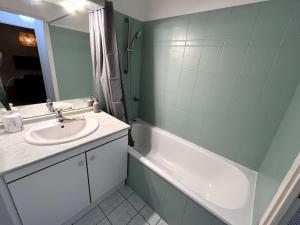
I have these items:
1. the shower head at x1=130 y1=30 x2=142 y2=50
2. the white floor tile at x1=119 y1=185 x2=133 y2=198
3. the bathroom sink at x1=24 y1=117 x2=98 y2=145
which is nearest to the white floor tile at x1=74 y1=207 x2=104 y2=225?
the white floor tile at x1=119 y1=185 x2=133 y2=198

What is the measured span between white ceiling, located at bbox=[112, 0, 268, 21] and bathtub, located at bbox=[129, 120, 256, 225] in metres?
1.45

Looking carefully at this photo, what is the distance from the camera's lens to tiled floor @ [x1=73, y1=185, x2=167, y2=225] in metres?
1.25

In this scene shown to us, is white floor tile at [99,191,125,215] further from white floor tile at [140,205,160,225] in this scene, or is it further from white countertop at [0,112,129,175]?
white countertop at [0,112,129,175]

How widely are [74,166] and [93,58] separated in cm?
107

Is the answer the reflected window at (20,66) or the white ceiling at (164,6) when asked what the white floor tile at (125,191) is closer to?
the reflected window at (20,66)

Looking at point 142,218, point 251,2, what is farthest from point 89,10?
point 142,218

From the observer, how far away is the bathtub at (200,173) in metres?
0.98

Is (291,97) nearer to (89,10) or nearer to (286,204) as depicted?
(286,204)

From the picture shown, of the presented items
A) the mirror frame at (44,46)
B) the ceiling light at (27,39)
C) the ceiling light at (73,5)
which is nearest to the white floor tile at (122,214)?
the mirror frame at (44,46)

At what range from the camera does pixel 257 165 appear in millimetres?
1299

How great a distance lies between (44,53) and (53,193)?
44.2 inches

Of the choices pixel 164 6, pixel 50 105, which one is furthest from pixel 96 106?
pixel 164 6

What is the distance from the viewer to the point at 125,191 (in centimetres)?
155

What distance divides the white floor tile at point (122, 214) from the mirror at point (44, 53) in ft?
3.76
